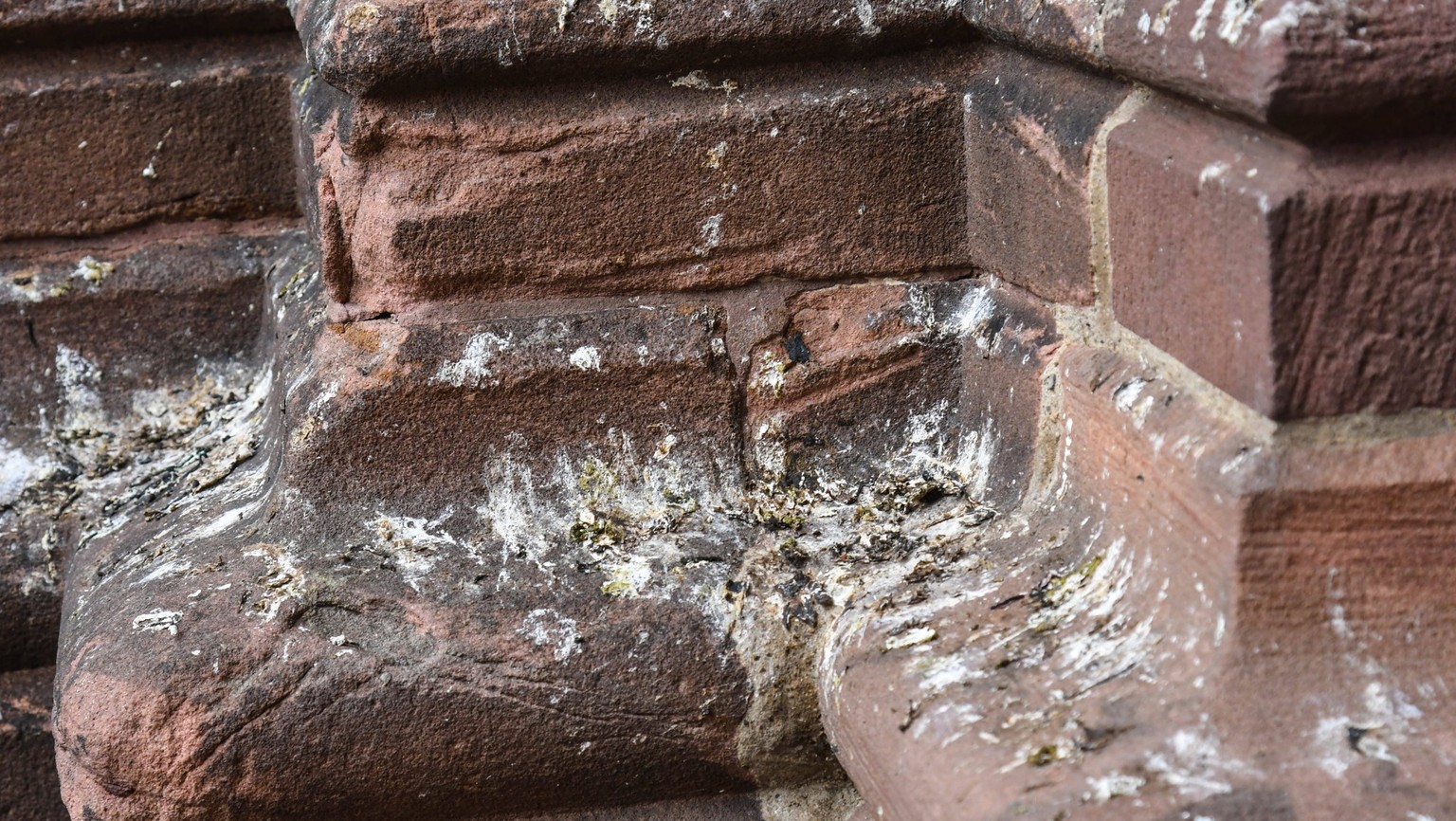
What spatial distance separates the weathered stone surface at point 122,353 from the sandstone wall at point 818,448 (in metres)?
0.09

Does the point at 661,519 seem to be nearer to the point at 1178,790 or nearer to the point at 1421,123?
the point at 1178,790

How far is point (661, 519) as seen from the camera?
1.30 metres

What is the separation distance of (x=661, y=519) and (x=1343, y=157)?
2.33 feet

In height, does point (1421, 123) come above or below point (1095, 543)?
above

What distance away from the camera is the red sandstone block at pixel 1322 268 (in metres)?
0.83

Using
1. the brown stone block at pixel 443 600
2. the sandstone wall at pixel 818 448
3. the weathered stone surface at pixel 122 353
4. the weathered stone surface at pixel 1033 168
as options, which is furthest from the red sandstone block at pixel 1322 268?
the weathered stone surface at pixel 122 353

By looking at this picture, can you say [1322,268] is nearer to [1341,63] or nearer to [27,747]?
[1341,63]

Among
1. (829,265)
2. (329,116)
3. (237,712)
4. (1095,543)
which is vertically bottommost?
(237,712)

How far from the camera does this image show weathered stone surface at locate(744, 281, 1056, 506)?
4.40 feet

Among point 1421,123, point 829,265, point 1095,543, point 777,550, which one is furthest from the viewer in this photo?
point 829,265

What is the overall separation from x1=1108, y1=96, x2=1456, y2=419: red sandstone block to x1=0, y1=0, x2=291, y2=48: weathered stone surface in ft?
4.13

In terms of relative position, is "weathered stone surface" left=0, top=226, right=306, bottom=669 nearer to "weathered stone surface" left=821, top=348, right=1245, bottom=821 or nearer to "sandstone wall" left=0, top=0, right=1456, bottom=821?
"sandstone wall" left=0, top=0, right=1456, bottom=821

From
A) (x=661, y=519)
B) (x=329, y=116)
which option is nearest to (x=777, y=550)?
(x=661, y=519)

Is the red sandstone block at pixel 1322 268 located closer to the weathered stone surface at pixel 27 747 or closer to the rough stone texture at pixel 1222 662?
the rough stone texture at pixel 1222 662
